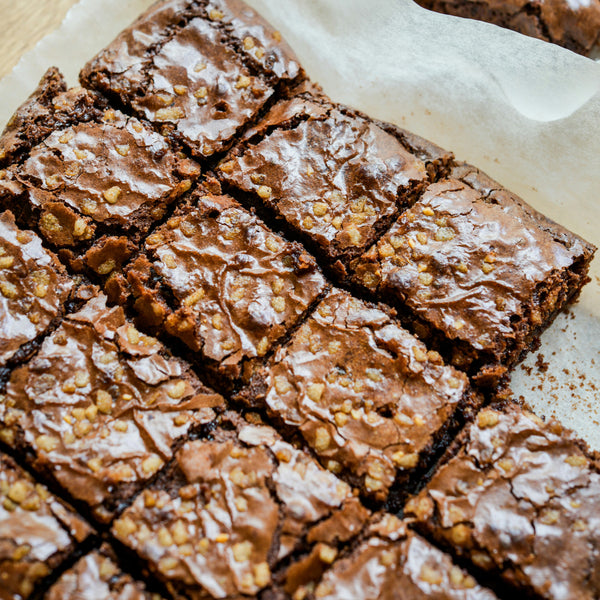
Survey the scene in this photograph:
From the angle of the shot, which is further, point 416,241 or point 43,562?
point 416,241

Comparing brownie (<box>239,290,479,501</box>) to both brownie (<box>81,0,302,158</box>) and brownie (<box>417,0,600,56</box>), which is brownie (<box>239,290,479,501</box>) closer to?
brownie (<box>81,0,302,158</box>)

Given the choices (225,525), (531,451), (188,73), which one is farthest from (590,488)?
(188,73)

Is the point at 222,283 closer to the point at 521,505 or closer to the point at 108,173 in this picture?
the point at 108,173

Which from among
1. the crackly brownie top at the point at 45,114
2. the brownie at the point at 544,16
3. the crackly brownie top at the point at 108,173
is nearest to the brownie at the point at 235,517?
the crackly brownie top at the point at 108,173

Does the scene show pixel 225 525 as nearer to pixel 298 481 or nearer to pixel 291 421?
pixel 298 481

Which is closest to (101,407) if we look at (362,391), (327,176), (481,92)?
(362,391)

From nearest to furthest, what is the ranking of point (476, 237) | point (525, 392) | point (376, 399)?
point (376, 399)
point (476, 237)
point (525, 392)

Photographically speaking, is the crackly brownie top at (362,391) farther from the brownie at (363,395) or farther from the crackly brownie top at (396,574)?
the crackly brownie top at (396,574)
